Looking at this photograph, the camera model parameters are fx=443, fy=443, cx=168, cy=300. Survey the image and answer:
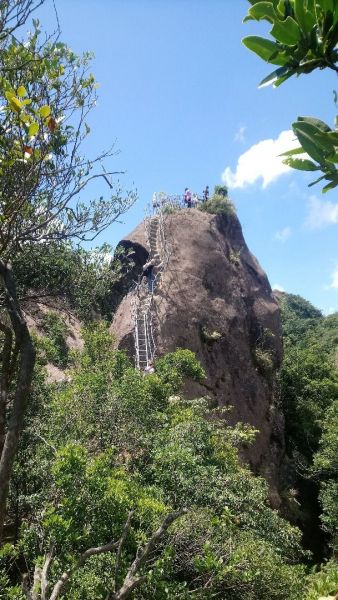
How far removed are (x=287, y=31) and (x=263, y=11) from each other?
4.0 inches

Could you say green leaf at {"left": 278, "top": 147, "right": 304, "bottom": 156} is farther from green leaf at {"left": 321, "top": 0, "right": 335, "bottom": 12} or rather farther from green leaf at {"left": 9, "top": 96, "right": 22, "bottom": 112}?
green leaf at {"left": 9, "top": 96, "right": 22, "bottom": 112}

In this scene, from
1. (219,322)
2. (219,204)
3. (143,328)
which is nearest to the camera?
(143,328)

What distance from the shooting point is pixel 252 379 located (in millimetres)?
19453

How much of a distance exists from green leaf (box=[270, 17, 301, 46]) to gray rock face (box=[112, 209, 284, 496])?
14.0 m

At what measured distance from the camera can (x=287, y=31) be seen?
3.93 feet

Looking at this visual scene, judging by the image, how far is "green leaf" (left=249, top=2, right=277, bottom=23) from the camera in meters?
1.22

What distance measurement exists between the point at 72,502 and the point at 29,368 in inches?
102

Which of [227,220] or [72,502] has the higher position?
[227,220]

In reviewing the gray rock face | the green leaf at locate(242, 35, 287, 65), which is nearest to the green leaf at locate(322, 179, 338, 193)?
the green leaf at locate(242, 35, 287, 65)

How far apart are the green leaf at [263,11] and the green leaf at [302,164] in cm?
38

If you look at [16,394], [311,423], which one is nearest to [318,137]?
[16,394]

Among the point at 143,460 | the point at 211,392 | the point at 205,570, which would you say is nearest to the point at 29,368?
the point at 205,570

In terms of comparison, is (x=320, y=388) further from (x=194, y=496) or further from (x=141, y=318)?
(x=194, y=496)

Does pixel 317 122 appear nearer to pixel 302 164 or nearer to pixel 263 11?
pixel 302 164
